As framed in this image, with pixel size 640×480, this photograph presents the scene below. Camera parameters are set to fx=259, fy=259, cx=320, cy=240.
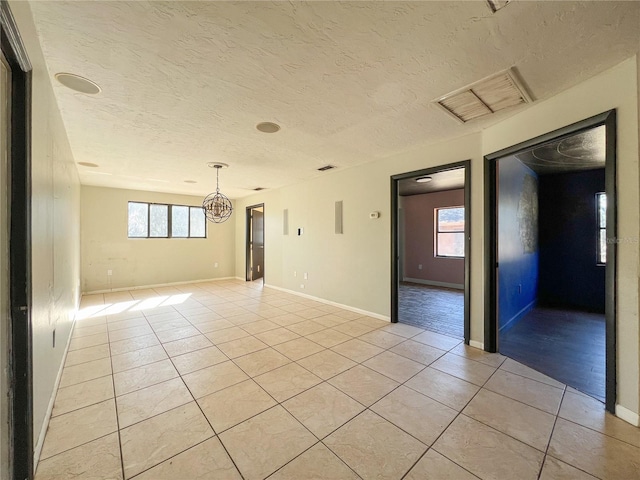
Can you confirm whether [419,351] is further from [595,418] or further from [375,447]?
[375,447]

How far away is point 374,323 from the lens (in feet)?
12.1

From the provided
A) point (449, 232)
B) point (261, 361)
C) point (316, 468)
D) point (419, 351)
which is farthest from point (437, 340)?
point (449, 232)

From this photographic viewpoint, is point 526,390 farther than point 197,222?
No

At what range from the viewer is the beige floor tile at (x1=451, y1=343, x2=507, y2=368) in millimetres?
2533

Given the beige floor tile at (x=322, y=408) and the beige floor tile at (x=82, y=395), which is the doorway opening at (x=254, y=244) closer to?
the beige floor tile at (x=82, y=395)

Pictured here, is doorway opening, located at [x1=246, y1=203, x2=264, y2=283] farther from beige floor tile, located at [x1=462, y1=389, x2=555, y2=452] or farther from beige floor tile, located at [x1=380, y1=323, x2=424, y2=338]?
beige floor tile, located at [x1=462, y1=389, x2=555, y2=452]

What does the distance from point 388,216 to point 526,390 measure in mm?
2394

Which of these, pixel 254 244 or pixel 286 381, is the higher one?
pixel 254 244

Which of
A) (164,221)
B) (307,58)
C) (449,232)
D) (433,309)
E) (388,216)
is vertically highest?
(307,58)

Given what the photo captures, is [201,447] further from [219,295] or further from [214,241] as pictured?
[214,241]

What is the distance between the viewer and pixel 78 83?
6.54 feet

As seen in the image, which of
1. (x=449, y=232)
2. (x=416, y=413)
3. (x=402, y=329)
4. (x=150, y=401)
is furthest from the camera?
(x=449, y=232)

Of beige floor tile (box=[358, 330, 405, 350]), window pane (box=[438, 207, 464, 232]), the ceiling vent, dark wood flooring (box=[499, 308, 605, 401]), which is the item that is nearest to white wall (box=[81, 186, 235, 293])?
beige floor tile (box=[358, 330, 405, 350])

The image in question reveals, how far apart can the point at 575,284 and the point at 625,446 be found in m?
4.30
